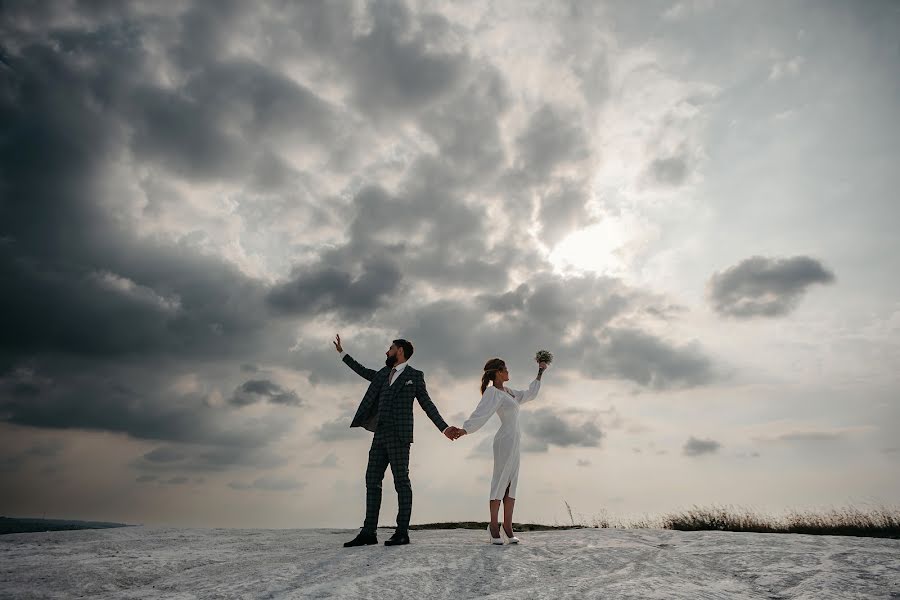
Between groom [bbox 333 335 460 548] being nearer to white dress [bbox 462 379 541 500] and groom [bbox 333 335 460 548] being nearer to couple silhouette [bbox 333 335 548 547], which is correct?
couple silhouette [bbox 333 335 548 547]

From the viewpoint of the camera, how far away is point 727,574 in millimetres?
7000

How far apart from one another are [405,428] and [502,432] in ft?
5.17

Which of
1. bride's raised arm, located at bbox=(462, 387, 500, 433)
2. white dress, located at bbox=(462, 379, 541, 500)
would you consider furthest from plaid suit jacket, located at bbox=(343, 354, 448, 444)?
Answer: white dress, located at bbox=(462, 379, 541, 500)

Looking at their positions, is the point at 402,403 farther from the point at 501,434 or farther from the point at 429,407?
the point at 501,434

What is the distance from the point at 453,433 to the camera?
889cm


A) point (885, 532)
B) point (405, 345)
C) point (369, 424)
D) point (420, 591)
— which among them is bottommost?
point (420, 591)

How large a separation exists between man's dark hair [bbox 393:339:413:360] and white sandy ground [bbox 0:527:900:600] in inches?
113

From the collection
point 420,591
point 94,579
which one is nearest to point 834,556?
point 420,591

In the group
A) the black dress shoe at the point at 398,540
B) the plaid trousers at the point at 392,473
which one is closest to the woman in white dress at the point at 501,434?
the plaid trousers at the point at 392,473

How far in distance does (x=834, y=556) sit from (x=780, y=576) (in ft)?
3.95

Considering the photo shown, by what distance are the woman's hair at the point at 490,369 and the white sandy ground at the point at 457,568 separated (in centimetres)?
244

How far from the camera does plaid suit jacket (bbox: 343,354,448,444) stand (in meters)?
8.91

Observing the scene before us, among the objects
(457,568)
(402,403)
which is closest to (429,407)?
(402,403)

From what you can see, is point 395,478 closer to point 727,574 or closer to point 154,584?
point 154,584
